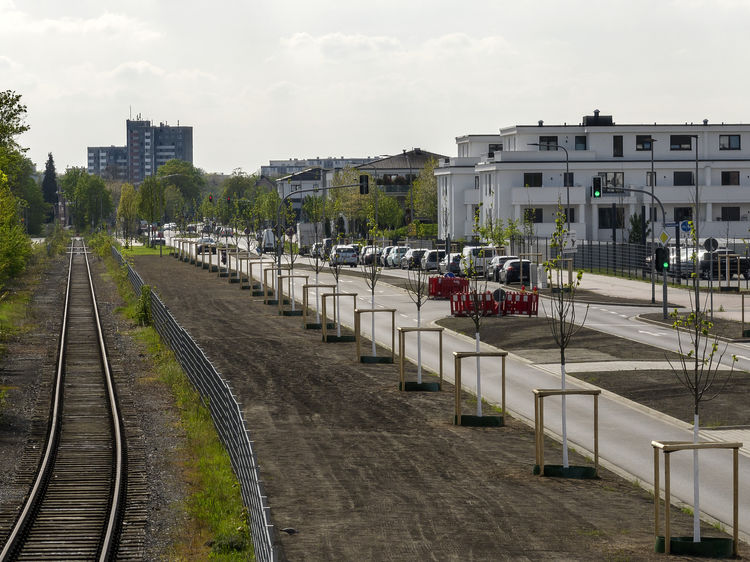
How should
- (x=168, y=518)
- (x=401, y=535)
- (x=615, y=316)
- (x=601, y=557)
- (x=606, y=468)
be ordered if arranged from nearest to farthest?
(x=601, y=557)
(x=401, y=535)
(x=168, y=518)
(x=606, y=468)
(x=615, y=316)

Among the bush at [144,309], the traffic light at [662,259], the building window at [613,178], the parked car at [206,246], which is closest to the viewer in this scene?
the traffic light at [662,259]

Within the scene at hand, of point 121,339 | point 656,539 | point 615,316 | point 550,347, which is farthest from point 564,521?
point 615,316

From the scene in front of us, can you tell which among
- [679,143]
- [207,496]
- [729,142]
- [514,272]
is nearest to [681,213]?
[679,143]

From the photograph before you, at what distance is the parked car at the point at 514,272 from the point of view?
59969 mm

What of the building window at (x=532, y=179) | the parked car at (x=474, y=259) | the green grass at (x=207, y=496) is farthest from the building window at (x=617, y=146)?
the green grass at (x=207, y=496)

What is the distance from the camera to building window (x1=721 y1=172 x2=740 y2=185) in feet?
305

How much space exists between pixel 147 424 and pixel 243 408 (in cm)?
205

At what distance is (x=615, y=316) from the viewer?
45.2m

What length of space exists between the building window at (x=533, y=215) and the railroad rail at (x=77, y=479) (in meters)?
52.6

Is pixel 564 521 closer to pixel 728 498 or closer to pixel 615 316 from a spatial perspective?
pixel 728 498

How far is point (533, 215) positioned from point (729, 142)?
20006 mm

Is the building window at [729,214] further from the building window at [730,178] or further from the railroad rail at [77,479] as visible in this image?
the railroad rail at [77,479]

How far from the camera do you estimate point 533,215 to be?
8619cm

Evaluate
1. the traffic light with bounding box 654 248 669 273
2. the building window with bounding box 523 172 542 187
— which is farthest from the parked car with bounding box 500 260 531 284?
the building window with bounding box 523 172 542 187
